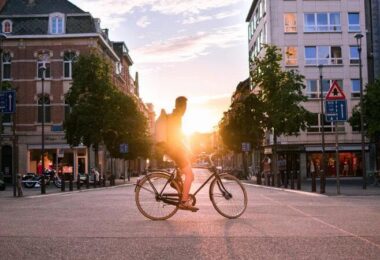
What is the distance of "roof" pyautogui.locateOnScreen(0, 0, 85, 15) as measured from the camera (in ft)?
189

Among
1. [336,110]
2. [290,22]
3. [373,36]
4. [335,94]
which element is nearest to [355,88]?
[373,36]

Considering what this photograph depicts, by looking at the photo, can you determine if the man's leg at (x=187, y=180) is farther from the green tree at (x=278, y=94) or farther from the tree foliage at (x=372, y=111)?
the tree foliage at (x=372, y=111)

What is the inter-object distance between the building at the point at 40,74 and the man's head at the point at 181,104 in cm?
4578

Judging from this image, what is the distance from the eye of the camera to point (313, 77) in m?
58.0

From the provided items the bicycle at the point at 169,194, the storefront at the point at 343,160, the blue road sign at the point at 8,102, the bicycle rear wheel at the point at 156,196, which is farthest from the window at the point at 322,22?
the bicycle rear wheel at the point at 156,196

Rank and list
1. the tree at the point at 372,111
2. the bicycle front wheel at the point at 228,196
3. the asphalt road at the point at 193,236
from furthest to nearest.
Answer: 1. the tree at the point at 372,111
2. the bicycle front wheel at the point at 228,196
3. the asphalt road at the point at 193,236

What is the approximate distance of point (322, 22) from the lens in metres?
58.9

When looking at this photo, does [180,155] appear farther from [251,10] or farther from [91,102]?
[251,10]

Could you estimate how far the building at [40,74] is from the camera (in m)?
54.6

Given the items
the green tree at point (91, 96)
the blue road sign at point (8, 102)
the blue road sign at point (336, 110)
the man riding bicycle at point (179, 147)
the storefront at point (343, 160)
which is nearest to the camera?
the man riding bicycle at point (179, 147)

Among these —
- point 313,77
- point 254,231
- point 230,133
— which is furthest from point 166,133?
point 313,77

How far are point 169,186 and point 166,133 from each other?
943 mm

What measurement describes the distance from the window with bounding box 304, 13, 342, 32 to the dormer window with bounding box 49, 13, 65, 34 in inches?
916

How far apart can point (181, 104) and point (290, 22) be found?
168ft
